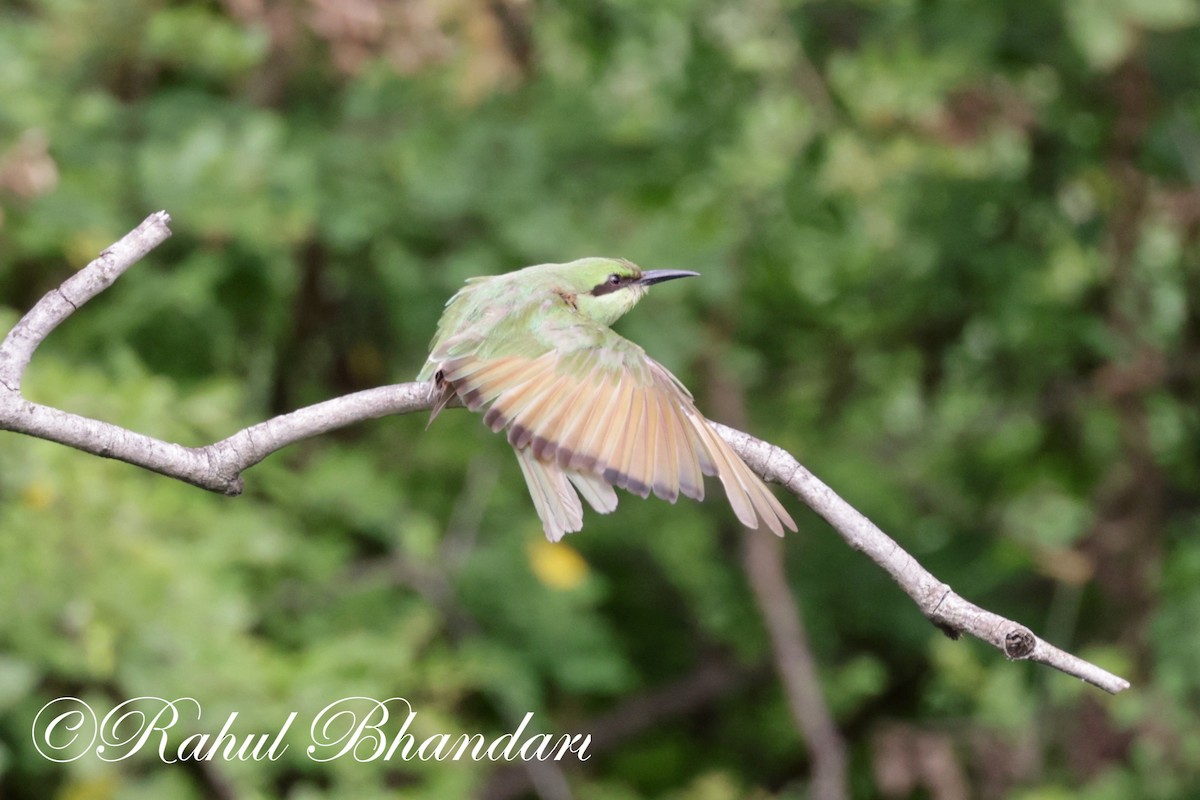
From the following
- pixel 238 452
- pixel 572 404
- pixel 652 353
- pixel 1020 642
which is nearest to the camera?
pixel 1020 642

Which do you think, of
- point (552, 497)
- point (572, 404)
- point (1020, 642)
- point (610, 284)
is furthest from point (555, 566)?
point (1020, 642)

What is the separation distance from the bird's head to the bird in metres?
0.10

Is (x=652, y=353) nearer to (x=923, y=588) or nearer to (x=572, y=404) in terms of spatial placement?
(x=572, y=404)

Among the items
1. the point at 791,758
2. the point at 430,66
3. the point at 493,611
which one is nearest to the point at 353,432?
the point at 493,611

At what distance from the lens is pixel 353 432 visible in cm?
510

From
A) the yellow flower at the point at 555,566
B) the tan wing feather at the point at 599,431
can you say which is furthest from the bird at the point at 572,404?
the yellow flower at the point at 555,566

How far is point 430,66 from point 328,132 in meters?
0.44

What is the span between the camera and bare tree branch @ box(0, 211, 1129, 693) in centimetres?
162

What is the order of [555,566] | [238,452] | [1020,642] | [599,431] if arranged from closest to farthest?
[1020,642] → [238,452] → [599,431] → [555,566]

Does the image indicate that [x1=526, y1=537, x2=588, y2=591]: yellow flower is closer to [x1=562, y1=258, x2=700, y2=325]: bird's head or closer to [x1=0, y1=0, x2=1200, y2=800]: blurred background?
[x1=0, y1=0, x2=1200, y2=800]: blurred background

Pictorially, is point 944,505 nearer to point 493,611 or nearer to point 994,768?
point 994,768

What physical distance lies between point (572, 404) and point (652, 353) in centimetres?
205

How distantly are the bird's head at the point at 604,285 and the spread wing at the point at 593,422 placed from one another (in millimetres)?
386

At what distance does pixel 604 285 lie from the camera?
302cm
